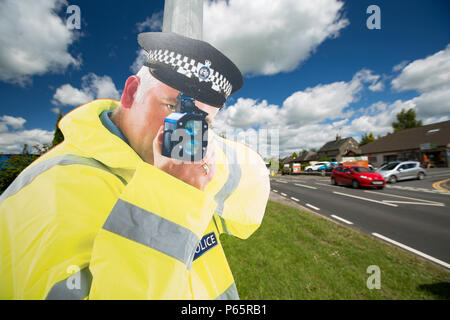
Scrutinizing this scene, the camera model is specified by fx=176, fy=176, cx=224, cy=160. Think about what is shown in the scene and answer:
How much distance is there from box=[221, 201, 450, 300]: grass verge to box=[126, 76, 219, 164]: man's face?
172 cm

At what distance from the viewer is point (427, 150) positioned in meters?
20.7

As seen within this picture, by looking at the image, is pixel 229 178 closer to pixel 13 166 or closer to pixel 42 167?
pixel 42 167

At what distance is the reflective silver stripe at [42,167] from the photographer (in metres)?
0.73

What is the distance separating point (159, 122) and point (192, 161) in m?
0.27

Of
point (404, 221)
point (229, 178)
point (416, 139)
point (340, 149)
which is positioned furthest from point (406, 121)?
point (229, 178)

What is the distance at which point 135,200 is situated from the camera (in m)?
0.74

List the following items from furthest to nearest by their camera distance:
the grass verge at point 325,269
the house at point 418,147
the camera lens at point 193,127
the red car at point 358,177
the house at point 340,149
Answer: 1. the house at point 340,149
2. the house at point 418,147
3. the red car at point 358,177
4. the grass verge at point 325,269
5. the camera lens at point 193,127

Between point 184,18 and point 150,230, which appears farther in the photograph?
point 184,18

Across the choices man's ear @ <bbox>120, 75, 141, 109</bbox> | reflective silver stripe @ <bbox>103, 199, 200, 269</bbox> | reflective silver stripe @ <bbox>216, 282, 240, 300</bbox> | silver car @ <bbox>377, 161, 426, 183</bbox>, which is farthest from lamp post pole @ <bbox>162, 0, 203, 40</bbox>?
silver car @ <bbox>377, 161, 426, 183</bbox>

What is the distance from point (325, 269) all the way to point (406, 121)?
5220 cm

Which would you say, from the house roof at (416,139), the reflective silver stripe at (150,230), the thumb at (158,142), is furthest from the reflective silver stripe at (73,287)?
the house roof at (416,139)

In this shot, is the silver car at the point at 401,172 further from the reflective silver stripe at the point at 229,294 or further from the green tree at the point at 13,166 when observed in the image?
the green tree at the point at 13,166
